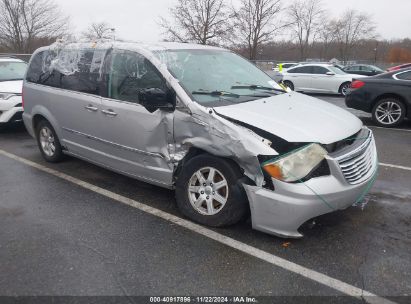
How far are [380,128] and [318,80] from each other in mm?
8638

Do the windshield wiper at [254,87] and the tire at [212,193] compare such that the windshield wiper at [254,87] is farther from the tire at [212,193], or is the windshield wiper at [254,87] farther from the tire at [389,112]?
the tire at [389,112]

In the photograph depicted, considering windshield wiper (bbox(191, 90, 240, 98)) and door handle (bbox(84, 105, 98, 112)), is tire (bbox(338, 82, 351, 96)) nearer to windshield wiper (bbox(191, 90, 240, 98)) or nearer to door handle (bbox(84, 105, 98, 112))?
windshield wiper (bbox(191, 90, 240, 98))

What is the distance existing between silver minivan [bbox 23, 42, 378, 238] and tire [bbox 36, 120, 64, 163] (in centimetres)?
41

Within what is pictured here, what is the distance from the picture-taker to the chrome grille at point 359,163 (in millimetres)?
3209

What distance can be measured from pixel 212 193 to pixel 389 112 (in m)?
6.45

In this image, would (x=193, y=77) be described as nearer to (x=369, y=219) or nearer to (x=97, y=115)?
(x=97, y=115)

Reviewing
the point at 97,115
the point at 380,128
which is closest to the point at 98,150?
the point at 97,115

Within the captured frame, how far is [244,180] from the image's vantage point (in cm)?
330

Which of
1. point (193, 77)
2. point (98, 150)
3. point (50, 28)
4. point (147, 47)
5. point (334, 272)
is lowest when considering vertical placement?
point (334, 272)

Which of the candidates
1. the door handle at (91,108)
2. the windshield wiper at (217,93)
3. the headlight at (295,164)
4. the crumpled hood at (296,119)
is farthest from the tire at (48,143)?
the headlight at (295,164)

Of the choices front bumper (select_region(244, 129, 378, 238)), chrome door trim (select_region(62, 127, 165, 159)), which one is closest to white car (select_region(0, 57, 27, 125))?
chrome door trim (select_region(62, 127, 165, 159))

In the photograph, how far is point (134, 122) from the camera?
404 cm

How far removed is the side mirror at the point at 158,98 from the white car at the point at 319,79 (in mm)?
13549

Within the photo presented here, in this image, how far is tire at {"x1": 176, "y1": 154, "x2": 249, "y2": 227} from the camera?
3.37 meters
